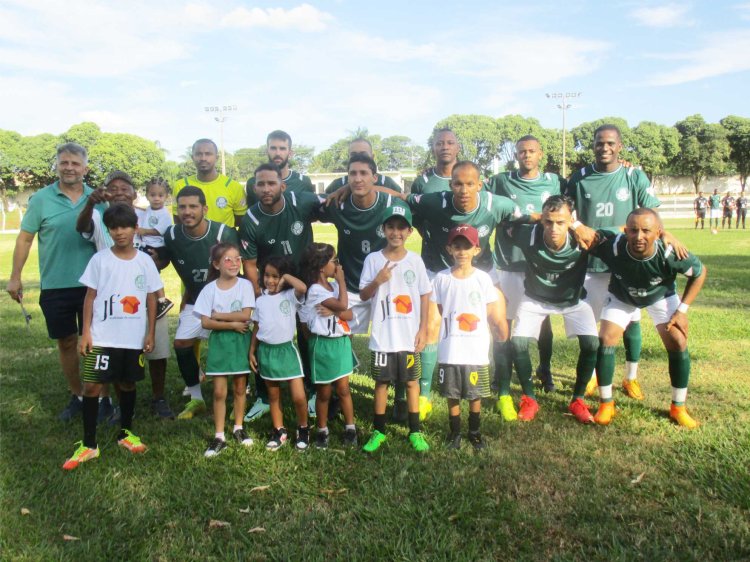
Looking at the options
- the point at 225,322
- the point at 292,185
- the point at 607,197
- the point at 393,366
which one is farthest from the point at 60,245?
the point at 607,197

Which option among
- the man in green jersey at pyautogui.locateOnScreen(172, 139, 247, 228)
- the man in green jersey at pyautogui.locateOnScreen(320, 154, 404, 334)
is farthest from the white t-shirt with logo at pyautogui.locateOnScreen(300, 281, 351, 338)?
the man in green jersey at pyautogui.locateOnScreen(172, 139, 247, 228)

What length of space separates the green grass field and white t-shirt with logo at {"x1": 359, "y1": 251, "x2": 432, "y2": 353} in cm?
86

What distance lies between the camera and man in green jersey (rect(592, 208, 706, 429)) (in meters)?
4.80

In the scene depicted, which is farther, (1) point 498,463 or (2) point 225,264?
(2) point 225,264

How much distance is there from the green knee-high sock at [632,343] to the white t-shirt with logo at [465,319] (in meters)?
2.14

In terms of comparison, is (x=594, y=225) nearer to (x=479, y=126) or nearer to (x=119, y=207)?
(x=119, y=207)

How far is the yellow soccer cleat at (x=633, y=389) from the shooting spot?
18.6 feet

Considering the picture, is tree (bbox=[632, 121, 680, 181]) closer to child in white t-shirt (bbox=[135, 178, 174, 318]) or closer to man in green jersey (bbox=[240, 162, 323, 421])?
child in white t-shirt (bbox=[135, 178, 174, 318])

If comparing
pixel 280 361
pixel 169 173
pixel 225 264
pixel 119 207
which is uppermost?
pixel 169 173

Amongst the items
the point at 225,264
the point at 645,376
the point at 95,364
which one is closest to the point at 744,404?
the point at 645,376

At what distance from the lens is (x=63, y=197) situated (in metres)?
5.20

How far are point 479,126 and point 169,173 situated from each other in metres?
43.9

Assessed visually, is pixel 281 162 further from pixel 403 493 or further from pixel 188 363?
pixel 403 493

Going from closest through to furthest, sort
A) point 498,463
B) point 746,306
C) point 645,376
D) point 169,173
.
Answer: point 498,463 → point 645,376 → point 746,306 → point 169,173
